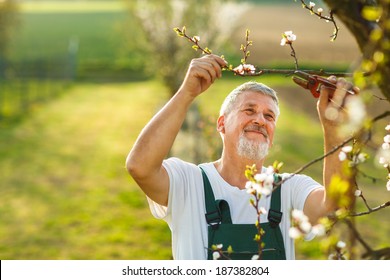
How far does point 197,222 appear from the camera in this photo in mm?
3562

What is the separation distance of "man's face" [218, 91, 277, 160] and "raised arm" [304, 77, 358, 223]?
1.16 ft

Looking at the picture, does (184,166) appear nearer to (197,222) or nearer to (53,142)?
(197,222)

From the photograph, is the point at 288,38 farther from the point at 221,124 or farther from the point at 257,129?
the point at 221,124

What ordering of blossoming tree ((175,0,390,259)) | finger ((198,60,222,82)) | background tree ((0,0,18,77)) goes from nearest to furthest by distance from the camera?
1. blossoming tree ((175,0,390,259))
2. finger ((198,60,222,82))
3. background tree ((0,0,18,77))

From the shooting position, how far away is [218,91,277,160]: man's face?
147 inches

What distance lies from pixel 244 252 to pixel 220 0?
1896 cm

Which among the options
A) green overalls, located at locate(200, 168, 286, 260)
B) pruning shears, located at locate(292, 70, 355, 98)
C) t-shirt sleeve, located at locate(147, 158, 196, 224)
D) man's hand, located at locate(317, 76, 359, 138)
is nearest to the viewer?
man's hand, located at locate(317, 76, 359, 138)

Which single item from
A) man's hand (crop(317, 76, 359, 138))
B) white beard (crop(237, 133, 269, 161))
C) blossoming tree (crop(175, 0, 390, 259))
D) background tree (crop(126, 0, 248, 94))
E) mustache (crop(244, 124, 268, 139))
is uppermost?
background tree (crop(126, 0, 248, 94))

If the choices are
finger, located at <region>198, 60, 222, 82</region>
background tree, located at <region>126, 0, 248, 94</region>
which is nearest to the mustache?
finger, located at <region>198, 60, 222, 82</region>

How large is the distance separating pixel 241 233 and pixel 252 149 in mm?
476

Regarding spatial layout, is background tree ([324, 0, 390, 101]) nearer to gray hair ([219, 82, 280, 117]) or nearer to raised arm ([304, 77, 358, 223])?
raised arm ([304, 77, 358, 223])

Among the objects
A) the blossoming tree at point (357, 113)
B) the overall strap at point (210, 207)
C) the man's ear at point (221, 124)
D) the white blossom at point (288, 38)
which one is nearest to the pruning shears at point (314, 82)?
the blossoming tree at point (357, 113)

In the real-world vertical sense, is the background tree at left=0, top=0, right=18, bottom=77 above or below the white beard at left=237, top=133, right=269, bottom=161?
above

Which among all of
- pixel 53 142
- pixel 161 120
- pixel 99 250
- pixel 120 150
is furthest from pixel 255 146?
pixel 53 142
